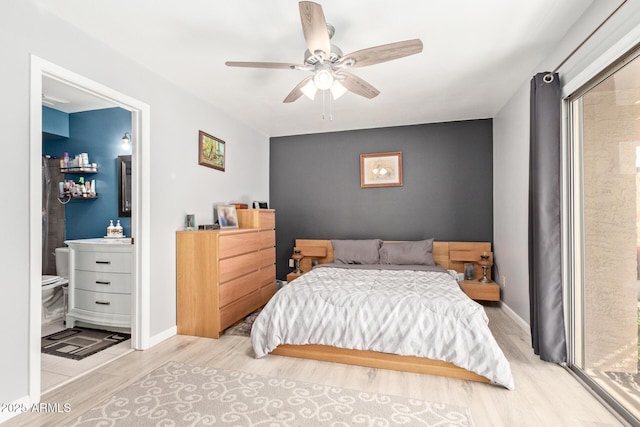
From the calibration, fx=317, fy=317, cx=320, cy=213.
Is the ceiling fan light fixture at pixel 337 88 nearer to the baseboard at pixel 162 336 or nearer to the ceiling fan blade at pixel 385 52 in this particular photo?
the ceiling fan blade at pixel 385 52

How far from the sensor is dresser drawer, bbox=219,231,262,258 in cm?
318

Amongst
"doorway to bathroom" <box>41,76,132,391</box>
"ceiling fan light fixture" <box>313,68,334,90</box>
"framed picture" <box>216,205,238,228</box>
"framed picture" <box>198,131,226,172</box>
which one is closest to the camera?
"ceiling fan light fixture" <box>313,68,334,90</box>

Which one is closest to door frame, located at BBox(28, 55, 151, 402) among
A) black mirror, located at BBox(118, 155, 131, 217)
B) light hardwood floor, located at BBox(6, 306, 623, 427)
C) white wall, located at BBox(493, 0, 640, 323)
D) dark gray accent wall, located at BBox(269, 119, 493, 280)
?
light hardwood floor, located at BBox(6, 306, 623, 427)

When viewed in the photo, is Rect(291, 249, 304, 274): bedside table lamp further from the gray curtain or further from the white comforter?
the gray curtain

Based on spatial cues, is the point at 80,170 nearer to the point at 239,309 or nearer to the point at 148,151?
the point at 148,151

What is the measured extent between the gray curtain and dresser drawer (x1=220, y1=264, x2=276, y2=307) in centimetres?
274

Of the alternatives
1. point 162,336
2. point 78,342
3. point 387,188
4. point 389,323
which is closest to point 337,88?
point 389,323

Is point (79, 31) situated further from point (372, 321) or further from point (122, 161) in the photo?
point (372, 321)

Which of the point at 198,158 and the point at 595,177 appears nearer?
the point at 595,177

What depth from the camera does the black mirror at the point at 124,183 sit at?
3.84 metres

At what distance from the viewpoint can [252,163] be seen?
4.77 m

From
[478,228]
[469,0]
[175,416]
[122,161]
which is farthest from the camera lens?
[478,228]

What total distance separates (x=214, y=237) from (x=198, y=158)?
1.01 meters

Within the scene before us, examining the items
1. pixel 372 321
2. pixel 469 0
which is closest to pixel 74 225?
pixel 372 321
